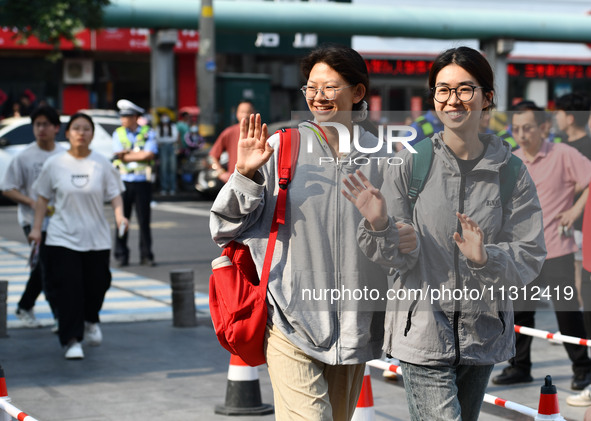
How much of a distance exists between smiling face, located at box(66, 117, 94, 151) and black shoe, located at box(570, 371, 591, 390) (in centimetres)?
387

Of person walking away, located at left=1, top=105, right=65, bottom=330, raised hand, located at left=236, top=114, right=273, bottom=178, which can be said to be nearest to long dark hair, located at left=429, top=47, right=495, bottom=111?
raised hand, located at left=236, top=114, right=273, bottom=178

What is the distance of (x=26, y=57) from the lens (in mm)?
31094

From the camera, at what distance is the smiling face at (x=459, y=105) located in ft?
11.4

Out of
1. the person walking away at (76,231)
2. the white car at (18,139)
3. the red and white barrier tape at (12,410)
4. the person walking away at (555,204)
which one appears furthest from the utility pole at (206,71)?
the red and white barrier tape at (12,410)

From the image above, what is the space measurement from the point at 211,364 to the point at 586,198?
2.86m

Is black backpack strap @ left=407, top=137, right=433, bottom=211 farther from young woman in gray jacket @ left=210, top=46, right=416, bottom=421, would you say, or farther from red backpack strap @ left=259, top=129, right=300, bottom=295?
red backpack strap @ left=259, top=129, right=300, bottom=295

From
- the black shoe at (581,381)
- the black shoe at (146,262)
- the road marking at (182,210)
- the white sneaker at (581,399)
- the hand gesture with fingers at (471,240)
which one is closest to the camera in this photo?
the hand gesture with fingers at (471,240)

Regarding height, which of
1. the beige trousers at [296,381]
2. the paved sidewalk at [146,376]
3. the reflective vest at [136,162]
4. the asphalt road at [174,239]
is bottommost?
the asphalt road at [174,239]

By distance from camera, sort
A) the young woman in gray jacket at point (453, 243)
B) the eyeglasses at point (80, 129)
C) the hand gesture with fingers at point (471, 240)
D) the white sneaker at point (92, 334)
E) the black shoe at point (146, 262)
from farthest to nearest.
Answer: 1. the black shoe at point (146, 262)
2. the white sneaker at point (92, 334)
3. the eyeglasses at point (80, 129)
4. the young woman in gray jacket at point (453, 243)
5. the hand gesture with fingers at point (471, 240)

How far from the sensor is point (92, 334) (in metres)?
8.06

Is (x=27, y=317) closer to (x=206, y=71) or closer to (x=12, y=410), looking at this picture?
(x=12, y=410)

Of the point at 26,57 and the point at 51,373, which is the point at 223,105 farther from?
the point at 51,373

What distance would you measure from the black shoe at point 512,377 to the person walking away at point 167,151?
17.5 metres

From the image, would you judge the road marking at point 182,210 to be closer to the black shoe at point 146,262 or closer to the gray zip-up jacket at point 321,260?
the black shoe at point 146,262
